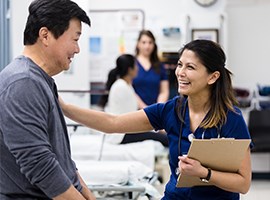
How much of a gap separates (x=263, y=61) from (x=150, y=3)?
4.94 feet

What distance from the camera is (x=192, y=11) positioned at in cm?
544

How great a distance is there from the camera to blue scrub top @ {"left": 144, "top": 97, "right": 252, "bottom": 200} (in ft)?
6.73

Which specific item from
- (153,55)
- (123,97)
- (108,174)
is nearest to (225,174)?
(108,174)

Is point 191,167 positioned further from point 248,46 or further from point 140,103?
point 248,46

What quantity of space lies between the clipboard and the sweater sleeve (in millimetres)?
591

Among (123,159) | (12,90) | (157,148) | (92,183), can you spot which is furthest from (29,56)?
(157,148)

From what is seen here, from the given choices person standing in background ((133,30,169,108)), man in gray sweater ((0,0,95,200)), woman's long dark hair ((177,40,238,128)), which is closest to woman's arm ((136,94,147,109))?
person standing in background ((133,30,169,108))

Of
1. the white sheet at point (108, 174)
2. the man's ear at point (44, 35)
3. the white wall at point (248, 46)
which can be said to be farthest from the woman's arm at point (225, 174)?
the white wall at point (248, 46)

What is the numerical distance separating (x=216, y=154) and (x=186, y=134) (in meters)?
0.25

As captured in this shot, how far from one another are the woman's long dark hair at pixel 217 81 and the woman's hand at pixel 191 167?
233 millimetres

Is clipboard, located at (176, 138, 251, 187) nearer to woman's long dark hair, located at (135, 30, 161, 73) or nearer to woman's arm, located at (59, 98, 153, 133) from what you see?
woman's arm, located at (59, 98, 153, 133)

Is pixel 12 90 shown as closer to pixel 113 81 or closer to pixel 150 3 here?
pixel 113 81

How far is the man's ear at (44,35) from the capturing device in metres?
1.52

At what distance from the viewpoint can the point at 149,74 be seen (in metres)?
4.98
